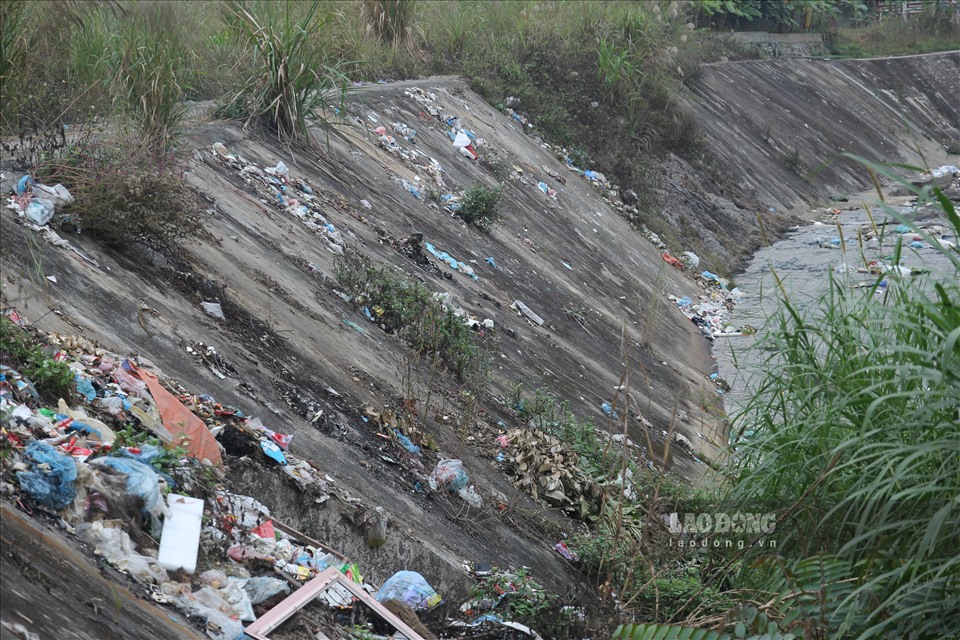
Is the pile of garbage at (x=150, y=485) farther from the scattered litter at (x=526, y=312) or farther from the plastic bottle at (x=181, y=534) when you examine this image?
the scattered litter at (x=526, y=312)

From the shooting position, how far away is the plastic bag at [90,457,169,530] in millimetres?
3281

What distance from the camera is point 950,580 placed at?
10.6 ft

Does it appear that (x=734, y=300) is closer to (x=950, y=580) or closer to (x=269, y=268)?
(x=269, y=268)

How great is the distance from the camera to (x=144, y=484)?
3301mm

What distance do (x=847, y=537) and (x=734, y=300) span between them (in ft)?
31.9

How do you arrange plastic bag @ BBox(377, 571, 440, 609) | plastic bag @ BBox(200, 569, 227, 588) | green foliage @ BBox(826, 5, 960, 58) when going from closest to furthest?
plastic bag @ BBox(200, 569, 227, 588)
plastic bag @ BBox(377, 571, 440, 609)
green foliage @ BBox(826, 5, 960, 58)

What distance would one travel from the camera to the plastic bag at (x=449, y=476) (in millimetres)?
5117

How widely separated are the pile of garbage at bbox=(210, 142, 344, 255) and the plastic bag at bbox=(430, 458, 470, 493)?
225 cm

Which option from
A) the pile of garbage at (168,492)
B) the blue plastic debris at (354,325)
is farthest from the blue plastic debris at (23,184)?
the blue plastic debris at (354,325)

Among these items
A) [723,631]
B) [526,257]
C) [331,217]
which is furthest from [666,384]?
[723,631]

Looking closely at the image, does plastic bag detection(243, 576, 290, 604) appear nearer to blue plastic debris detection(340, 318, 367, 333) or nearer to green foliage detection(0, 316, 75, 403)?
green foliage detection(0, 316, 75, 403)

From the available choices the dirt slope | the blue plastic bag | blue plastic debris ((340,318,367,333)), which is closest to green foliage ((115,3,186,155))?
the dirt slope

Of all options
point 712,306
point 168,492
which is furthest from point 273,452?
point 712,306

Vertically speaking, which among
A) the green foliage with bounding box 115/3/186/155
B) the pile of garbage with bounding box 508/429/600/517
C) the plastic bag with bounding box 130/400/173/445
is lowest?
the pile of garbage with bounding box 508/429/600/517
